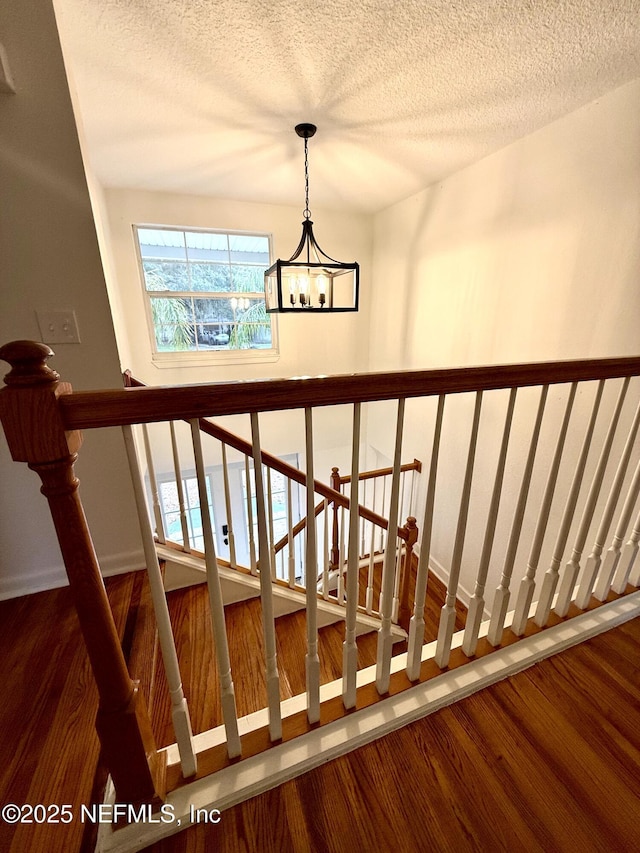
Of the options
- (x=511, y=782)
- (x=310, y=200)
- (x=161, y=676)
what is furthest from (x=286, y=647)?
(x=310, y=200)

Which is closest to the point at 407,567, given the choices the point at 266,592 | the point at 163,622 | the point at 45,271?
the point at 266,592

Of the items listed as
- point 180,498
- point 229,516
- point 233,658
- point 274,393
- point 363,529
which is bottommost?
point 363,529

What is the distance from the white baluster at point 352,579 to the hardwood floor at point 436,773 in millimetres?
151

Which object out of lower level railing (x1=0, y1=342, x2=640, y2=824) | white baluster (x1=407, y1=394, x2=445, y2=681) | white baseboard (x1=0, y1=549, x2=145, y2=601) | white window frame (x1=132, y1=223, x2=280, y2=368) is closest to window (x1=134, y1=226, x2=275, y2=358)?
white window frame (x1=132, y1=223, x2=280, y2=368)

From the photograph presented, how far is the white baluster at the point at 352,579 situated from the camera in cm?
69

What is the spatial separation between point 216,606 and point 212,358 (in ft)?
10.3

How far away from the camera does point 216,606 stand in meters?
0.68

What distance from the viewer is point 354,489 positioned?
2.34ft

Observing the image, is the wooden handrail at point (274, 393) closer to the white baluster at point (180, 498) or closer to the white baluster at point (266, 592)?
the white baluster at point (266, 592)

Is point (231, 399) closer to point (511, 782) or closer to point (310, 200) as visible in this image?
point (511, 782)

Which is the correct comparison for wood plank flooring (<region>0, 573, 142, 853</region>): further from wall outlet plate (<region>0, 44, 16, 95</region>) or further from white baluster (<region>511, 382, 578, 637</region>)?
wall outlet plate (<region>0, 44, 16, 95</region>)

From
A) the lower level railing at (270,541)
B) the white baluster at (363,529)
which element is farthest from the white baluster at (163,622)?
the white baluster at (363,529)

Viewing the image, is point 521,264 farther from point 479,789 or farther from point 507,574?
point 479,789

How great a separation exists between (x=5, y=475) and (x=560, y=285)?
2.88m
